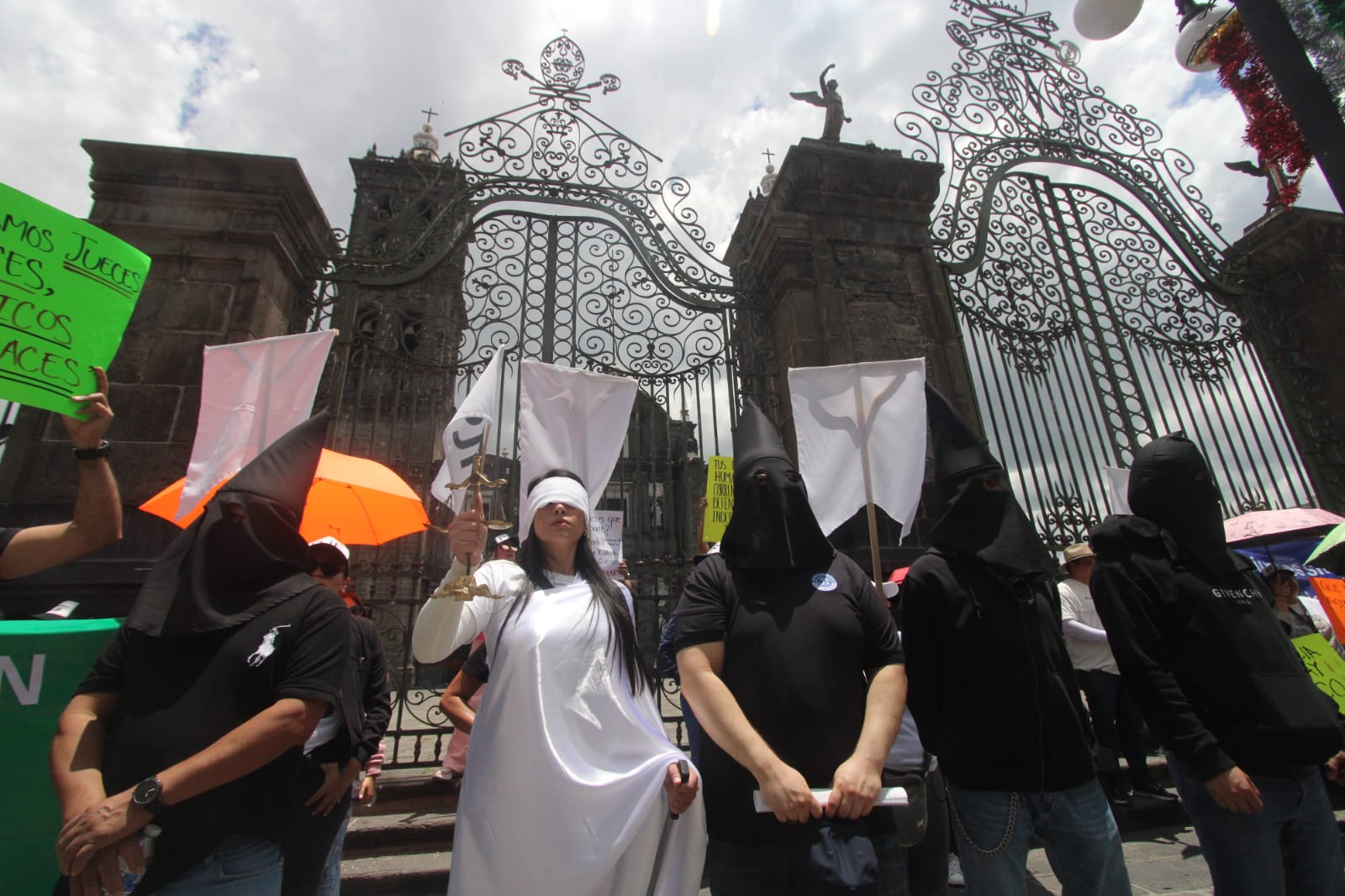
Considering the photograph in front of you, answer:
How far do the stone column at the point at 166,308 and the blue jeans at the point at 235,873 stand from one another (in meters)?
3.31

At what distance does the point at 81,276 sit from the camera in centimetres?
277

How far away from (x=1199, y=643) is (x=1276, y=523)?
176 inches

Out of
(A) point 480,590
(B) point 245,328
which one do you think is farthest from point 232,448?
(A) point 480,590

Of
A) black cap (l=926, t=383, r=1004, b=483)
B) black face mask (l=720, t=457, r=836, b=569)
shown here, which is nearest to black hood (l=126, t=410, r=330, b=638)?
black face mask (l=720, t=457, r=836, b=569)

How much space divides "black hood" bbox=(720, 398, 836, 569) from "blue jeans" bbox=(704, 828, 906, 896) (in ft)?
2.52

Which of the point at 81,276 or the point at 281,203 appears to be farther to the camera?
the point at 281,203

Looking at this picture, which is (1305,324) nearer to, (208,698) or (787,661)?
(787,661)

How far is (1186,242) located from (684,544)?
7141 millimetres

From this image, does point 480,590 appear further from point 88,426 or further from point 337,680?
point 88,426

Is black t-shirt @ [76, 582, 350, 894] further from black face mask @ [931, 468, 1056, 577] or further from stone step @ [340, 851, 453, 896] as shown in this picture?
black face mask @ [931, 468, 1056, 577]

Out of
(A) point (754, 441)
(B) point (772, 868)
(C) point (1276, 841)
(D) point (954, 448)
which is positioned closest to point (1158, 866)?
(C) point (1276, 841)

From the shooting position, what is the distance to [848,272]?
6219 mm

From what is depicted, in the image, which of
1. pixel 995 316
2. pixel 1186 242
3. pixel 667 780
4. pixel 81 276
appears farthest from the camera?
pixel 1186 242

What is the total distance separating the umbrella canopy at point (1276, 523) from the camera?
5.28 meters
